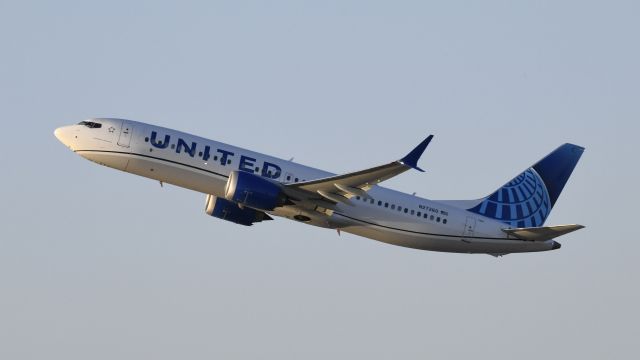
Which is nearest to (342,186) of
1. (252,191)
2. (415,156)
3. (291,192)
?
(291,192)

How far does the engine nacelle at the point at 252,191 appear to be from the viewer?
205 ft

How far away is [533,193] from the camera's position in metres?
75.3

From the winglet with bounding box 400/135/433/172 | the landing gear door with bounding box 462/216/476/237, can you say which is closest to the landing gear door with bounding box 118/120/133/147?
the winglet with bounding box 400/135/433/172

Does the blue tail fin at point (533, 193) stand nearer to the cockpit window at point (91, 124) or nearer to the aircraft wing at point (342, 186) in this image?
the aircraft wing at point (342, 186)

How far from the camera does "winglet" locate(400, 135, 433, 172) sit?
56.8 m

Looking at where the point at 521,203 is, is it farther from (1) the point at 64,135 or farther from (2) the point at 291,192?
(1) the point at 64,135

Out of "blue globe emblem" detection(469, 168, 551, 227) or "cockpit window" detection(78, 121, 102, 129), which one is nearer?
"cockpit window" detection(78, 121, 102, 129)

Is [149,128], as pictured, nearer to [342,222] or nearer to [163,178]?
[163,178]

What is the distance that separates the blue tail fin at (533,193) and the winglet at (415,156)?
14.4 meters

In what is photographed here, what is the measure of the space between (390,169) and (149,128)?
44.6 ft

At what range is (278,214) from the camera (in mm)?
65812

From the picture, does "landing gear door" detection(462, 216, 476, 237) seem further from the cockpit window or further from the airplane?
the cockpit window

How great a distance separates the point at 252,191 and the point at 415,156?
9587 millimetres

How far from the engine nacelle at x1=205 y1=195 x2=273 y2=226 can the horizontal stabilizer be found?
556 inches
